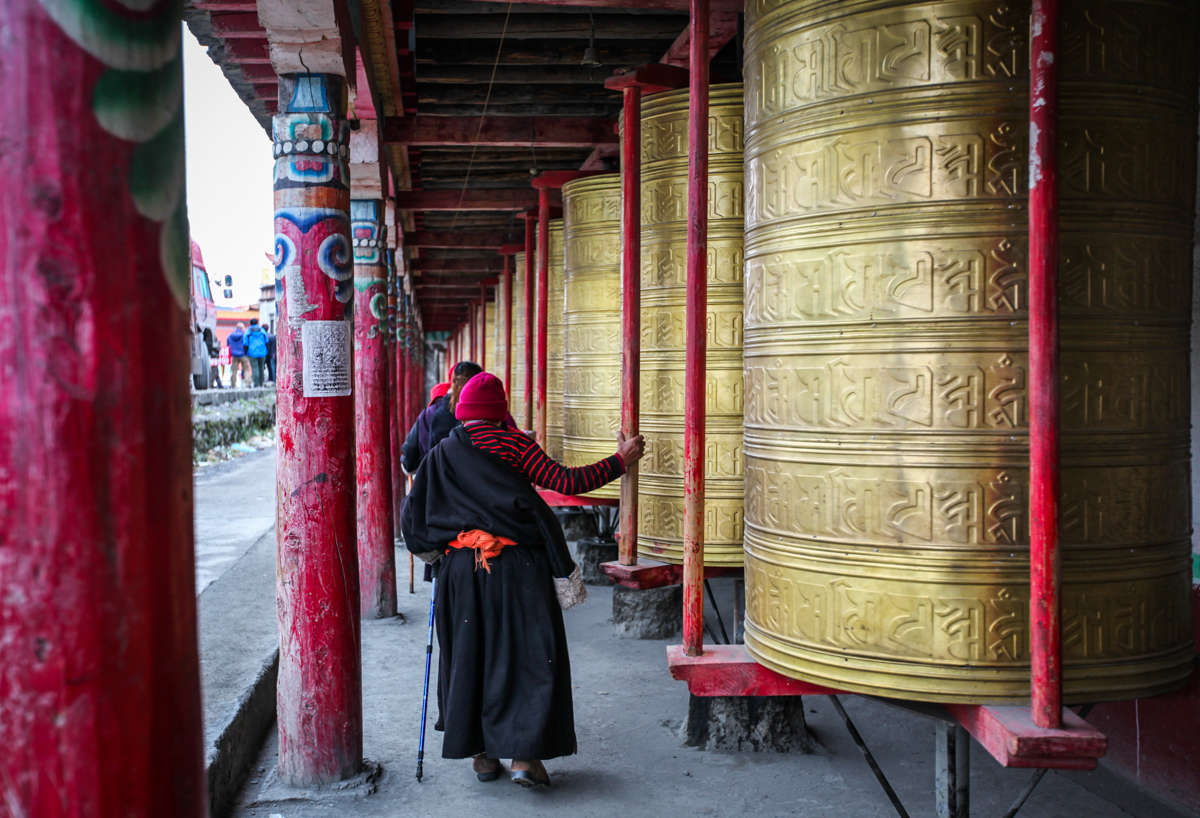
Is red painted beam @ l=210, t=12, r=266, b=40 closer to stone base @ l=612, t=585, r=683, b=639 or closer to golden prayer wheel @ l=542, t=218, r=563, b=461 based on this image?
golden prayer wheel @ l=542, t=218, r=563, b=461

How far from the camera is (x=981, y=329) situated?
2.60m

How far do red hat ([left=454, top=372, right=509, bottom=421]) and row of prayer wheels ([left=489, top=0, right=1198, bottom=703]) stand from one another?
68.9 inches

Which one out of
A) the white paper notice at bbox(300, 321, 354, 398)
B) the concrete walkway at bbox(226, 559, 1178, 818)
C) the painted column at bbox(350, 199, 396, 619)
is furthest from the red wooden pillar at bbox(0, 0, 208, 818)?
the painted column at bbox(350, 199, 396, 619)

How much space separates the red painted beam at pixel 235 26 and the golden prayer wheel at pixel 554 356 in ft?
11.7

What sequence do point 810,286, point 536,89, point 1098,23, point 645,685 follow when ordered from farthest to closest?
point 536,89 → point 645,685 → point 810,286 → point 1098,23

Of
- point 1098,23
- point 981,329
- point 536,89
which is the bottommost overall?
point 981,329

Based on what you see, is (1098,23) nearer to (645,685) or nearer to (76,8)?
(76,8)

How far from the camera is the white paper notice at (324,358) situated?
4.15 meters

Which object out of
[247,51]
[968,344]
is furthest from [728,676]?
[247,51]

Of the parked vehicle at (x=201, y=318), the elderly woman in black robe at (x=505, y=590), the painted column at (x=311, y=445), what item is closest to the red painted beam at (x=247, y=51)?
the painted column at (x=311, y=445)

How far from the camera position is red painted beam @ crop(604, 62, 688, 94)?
429 cm

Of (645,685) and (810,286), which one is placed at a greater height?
(810,286)

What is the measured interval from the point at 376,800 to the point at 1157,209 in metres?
3.56

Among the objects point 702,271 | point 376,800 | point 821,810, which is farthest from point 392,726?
point 702,271
